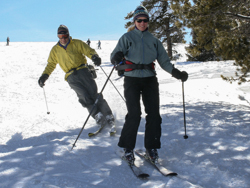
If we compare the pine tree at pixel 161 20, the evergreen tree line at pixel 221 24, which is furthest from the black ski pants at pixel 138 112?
the pine tree at pixel 161 20

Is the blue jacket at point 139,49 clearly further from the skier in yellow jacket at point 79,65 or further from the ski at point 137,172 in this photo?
the skier in yellow jacket at point 79,65

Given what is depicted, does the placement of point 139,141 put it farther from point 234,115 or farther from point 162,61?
point 234,115

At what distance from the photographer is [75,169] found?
266 cm

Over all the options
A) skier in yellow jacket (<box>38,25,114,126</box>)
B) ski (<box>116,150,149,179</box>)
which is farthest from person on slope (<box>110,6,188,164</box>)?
skier in yellow jacket (<box>38,25,114,126</box>)

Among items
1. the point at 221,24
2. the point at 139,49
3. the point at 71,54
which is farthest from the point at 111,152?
the point at 221,24

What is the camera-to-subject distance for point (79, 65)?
479 cm

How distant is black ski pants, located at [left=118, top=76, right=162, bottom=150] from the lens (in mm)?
2961

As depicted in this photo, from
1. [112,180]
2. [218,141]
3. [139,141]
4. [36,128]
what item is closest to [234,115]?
[218,141]

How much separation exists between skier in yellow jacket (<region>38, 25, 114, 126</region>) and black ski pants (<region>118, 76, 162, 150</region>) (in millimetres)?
1709

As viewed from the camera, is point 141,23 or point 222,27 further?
point 222,27

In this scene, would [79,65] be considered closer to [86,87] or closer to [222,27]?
[86,87]

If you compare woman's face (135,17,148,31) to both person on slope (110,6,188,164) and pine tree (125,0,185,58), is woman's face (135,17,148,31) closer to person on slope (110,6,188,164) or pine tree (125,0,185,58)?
person on slope (110,6,188,164)

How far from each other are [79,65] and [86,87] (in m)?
0.49

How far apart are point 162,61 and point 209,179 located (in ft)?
5.32
